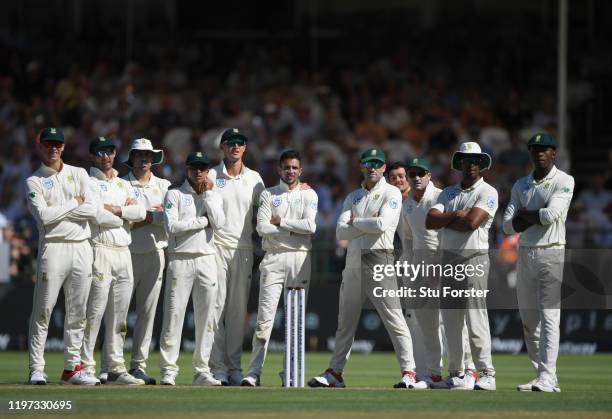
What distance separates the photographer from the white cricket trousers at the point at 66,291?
12453 mm

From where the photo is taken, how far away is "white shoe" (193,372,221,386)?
42.0 feet

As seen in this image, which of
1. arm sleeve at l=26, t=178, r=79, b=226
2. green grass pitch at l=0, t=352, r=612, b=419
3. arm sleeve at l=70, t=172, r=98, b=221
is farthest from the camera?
arm sleeve at l=70, t=172, r=98, b=221

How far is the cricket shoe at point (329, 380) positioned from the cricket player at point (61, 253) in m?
2.10

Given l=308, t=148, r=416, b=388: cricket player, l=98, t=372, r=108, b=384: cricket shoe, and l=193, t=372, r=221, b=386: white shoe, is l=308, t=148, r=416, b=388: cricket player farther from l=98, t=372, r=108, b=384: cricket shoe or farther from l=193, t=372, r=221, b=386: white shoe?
l=98, t=372, r=108, b=384: cricket shoe

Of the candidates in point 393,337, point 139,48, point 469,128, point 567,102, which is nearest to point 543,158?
point 393,337

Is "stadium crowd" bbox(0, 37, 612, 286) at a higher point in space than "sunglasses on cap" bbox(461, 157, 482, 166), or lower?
higher

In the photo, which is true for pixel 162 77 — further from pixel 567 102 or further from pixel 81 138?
pixel 567 102

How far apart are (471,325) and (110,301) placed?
3.56m

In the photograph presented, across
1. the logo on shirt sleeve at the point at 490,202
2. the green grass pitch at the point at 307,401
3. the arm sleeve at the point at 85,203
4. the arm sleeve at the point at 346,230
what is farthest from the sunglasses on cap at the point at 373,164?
the arm sleeve at the point at 85,203

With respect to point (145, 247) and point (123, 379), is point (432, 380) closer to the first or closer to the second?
point (123, 379)

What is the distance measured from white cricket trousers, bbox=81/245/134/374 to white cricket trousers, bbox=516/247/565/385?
384 centimetres

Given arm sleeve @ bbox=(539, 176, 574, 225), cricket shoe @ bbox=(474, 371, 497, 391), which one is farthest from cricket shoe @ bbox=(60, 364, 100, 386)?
arm sleeve @ bbox=(539, 176, 574, 225)

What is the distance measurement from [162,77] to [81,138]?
116 inches

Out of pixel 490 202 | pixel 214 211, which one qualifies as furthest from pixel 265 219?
pixel 490 202
